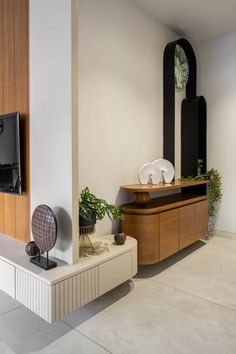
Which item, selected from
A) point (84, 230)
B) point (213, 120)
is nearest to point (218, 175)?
point (213, 120)

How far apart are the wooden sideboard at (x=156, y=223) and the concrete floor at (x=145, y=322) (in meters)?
0.29

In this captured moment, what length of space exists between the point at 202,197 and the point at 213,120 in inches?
51.5

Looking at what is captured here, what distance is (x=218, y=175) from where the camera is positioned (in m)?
4.16

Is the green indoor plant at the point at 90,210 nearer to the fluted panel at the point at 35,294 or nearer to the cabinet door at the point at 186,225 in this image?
the fluted panel at the point at 35,294

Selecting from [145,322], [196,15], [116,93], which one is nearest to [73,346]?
[145,322]

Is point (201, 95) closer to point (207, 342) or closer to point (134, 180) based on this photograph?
point (134, 180)

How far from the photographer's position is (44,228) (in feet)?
6.67

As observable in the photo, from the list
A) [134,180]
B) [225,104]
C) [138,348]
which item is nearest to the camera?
[138,348]

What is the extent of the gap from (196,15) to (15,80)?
8.32 feet

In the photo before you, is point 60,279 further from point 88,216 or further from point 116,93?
point 116,93

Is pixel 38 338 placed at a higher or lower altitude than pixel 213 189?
lower

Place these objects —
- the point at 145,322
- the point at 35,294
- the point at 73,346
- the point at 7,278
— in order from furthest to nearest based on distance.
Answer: the point at 7,278 < the point at 145,322 < the point at 35,294 < the point at 73,346

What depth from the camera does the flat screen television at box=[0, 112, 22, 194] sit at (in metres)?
2.44

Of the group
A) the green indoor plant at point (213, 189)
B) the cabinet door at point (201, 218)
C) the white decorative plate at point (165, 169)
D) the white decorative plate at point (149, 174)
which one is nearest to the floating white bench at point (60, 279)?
the white decorative plate at point (149, 174)
